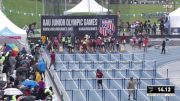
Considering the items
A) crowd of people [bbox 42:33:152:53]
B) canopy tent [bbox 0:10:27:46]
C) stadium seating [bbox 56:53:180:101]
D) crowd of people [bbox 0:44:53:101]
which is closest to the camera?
crowd of people [bbox 0:44:53:101]

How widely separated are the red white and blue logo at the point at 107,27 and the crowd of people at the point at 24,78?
14.7 metres

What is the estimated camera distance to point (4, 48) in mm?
41719

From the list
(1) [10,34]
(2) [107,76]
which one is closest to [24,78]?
(2) [107,76]

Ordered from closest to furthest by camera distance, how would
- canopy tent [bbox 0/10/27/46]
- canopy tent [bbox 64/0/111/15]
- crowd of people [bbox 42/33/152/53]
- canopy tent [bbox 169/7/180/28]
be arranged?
canopy tent [bbox 0/10/27/46] → crowd of people [bbox 42/33/152/53] → canopy tent [bbox 169/7/180/28] → canopy tent [bbox 64/0/111/15]

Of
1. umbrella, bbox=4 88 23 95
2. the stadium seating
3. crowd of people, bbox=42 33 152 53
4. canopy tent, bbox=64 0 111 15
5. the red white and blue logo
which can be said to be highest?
canopy tent, bbox=64 0 111 15

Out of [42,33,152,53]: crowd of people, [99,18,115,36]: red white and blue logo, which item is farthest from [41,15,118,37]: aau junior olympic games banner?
[42,33,152,53]: crowd of people

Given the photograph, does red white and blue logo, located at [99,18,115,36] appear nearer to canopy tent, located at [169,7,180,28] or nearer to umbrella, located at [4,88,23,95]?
canopy tent, located at [169,7,180,28]

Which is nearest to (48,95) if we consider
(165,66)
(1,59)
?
(1,59)

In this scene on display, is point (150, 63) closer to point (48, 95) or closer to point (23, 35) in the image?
point (23, 35)

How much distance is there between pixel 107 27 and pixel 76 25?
2229mm

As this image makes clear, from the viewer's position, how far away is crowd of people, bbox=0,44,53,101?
26094 millimetres

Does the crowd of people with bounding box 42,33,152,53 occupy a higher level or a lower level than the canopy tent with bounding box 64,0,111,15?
lower

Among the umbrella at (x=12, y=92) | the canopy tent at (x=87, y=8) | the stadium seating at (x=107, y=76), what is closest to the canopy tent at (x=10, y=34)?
the stadium seating at (x=107, y=76)

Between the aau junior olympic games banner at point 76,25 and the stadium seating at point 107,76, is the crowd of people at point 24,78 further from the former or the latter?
the aau junior olympic games banner at point 76,25
